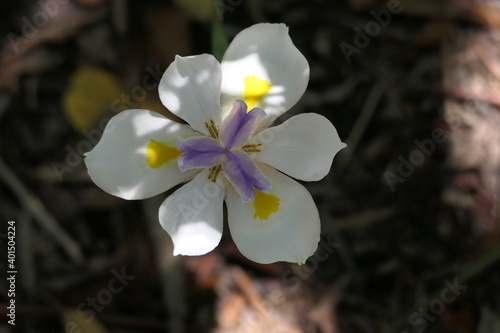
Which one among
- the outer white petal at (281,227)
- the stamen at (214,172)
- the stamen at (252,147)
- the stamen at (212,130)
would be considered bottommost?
the outer white petal at (281,227)

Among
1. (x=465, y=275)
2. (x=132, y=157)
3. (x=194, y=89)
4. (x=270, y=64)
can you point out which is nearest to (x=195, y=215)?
(x=132, y=157)

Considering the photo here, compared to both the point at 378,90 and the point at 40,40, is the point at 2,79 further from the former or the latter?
the point at 378,90

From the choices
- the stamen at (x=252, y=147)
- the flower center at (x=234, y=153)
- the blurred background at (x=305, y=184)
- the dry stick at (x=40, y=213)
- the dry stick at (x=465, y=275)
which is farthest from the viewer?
the dry stick at (x=40, y=213)

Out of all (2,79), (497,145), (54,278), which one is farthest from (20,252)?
(497,145)

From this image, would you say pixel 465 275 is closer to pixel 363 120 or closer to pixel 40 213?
pixel 363 120

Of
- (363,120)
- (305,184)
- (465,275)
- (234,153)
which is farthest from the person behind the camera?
(363,120)

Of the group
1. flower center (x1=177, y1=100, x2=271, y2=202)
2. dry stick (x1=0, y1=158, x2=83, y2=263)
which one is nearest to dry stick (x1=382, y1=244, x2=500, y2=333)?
flower center (x1=177, y1=100, x2=271, y2=202)

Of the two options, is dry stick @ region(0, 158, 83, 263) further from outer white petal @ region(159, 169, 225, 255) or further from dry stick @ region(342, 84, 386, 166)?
dry stick @ region(342, 84, 386, 166)

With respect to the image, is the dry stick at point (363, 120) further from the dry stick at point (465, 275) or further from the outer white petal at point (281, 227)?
the outer white petal at point (281, 227)

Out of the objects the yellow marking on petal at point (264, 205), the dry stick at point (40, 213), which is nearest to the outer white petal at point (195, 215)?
the yellow marking on petal at point (264, 205)
